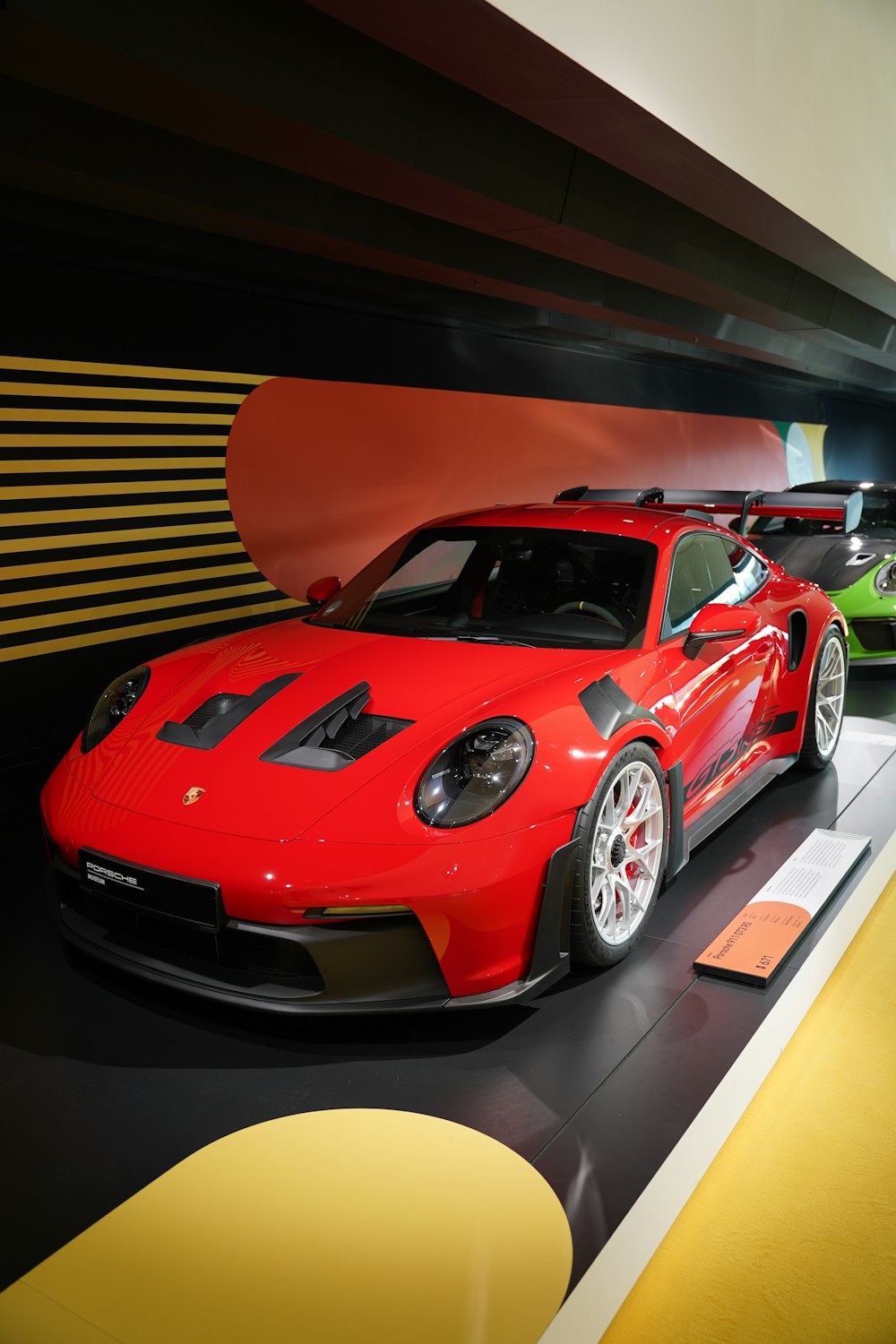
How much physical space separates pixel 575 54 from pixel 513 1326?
317 cm

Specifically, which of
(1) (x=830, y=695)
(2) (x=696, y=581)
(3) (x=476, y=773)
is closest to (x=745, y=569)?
(2) (x=696, y=581)

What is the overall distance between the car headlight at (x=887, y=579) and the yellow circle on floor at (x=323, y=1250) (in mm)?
5000

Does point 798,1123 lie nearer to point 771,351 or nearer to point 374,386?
point 374,386

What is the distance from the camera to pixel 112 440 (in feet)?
15.1

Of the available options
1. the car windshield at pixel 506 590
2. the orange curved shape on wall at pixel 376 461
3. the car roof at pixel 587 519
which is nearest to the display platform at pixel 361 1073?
the car windshield at pixel 506 590

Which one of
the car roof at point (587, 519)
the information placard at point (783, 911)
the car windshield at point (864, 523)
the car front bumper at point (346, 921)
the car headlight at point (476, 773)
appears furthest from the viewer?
the car windshield at point (864, 523)

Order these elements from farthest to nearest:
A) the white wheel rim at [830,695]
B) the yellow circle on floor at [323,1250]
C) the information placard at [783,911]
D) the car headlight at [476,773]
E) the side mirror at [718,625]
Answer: the white wheel rim at [830,695], the side mirror at [718,625], the information placard at [783,911], the car headlight at [476,773], the yellow circle on floor at [323,1250]

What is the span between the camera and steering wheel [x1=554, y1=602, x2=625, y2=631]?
3213mm

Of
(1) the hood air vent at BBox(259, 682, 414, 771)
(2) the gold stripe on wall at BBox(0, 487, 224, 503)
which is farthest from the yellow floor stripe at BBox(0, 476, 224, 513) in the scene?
(1) the hood air vent at BBox(259, 682, 414, 771)

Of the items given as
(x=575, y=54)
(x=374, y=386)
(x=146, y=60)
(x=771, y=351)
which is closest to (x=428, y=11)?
(x=575, y=54)

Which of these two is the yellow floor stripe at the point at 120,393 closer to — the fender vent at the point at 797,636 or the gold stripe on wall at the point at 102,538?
the gold stripe on wall at the point at 102,538

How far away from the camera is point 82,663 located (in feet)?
14.8

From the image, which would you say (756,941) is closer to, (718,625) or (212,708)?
(718,625)

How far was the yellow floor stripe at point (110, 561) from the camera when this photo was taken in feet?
13.8
